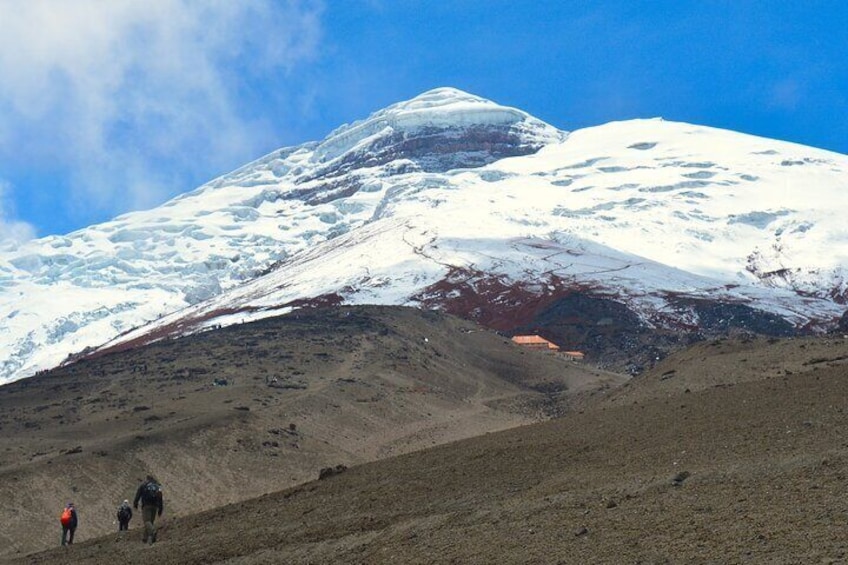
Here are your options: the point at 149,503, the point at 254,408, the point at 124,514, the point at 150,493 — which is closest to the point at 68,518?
the point at 124,514

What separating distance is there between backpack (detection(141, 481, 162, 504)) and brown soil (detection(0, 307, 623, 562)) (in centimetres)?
331

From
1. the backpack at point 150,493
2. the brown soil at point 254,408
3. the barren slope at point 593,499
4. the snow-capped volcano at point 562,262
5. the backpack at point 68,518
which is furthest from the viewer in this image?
the snow-capped volcano at point 562,262

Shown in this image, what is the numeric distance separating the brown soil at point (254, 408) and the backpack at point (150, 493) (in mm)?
3310

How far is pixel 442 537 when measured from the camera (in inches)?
698

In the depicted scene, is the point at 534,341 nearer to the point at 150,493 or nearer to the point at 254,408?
the point at 254,408

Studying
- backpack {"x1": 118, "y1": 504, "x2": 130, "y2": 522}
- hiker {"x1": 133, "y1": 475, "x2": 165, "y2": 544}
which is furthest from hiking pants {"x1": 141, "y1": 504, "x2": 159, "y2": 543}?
backpack {"x1": 118, "y1": 504, "x2": 130, "y2": 522}

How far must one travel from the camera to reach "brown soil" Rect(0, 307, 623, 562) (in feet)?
127

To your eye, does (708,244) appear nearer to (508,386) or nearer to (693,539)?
(508,386)

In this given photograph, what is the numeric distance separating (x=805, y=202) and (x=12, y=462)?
15973 centimetres

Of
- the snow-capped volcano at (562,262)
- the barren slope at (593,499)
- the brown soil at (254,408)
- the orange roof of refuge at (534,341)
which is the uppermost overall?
the snow-capped volcano at (562,262)

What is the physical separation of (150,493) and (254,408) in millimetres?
30666

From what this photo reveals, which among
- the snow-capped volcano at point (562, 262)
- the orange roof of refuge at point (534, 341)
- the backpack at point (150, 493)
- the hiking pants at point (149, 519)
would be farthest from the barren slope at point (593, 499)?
the snow-capped volcano at point (562, 262)

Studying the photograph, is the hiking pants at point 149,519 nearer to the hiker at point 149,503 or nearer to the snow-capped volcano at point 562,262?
the hiker at point 149,503

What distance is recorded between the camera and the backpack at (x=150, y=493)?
22867 millimetres
